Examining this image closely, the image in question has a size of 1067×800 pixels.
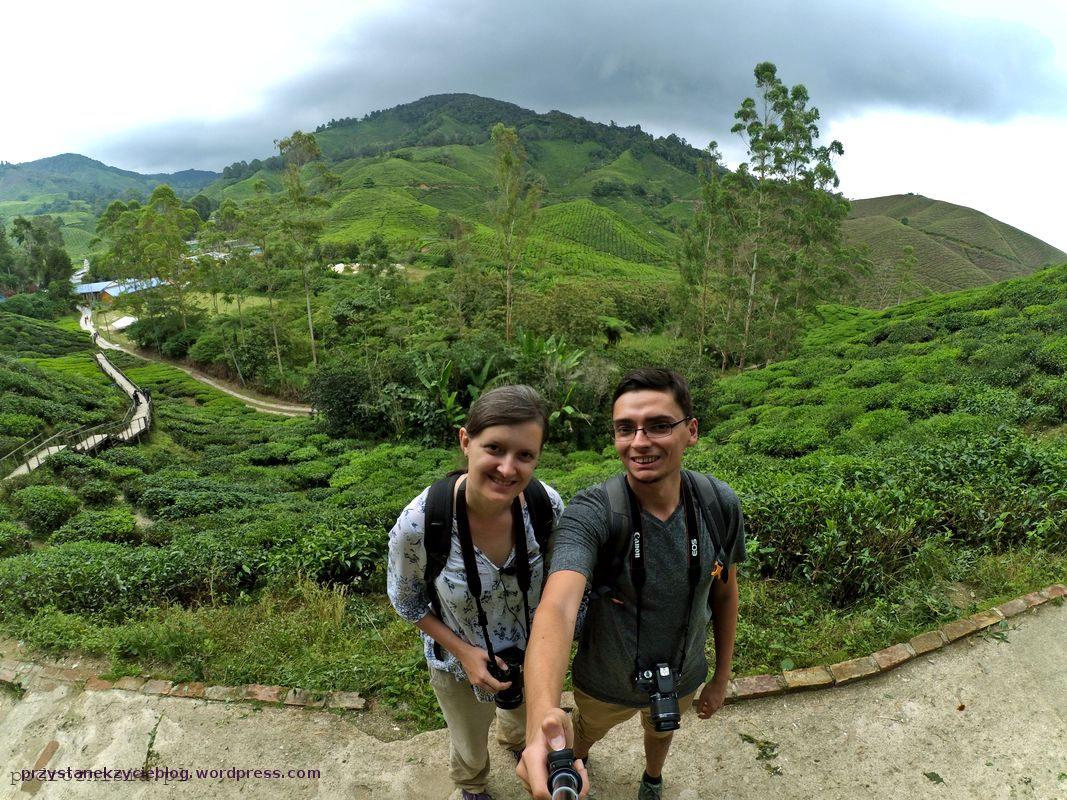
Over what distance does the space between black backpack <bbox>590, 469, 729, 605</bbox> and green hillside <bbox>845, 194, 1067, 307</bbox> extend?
5125 centimetres

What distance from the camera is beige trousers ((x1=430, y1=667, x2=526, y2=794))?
7.88 ft

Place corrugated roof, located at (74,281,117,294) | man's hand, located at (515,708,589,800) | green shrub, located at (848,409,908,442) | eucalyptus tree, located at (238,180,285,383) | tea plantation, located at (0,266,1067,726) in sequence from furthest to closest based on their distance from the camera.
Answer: corrugated roof, located at (74,281,117,294), eucalyptus tree, located at (238,180,285,383), green shrub, located at (848,409,908,442), tea plantation, located at (0,266,1067,726), man's hand, located at (515,708,589,800)

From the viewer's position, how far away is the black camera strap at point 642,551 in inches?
73.1

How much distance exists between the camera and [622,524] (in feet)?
5.99

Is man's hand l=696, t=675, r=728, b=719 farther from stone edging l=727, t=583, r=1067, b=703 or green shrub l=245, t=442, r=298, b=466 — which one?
green shrub l=245, t=442, r=298, b=466

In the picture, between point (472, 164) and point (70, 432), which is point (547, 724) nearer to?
point (70, 432)

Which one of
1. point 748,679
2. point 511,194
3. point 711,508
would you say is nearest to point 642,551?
point 711,508

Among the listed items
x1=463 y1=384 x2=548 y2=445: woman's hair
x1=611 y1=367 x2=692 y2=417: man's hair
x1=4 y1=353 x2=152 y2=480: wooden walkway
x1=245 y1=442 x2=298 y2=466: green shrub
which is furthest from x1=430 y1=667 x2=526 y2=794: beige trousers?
x1=245 y1=442 x2=298 y2=466: green shrub

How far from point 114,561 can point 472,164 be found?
112 m

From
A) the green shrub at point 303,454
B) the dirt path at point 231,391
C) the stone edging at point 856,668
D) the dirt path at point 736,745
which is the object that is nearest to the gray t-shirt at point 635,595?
the dirt path at point 736,745

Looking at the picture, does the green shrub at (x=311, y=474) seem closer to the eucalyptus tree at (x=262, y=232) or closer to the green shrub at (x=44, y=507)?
the green shrub at (x=44, y=507)

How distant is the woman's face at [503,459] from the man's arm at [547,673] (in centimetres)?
32

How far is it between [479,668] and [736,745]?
1.79 meters

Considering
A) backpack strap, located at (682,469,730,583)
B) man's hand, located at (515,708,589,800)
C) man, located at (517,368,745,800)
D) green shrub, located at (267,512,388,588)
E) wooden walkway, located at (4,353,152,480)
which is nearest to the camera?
man's hand, located at (515,708,589,800)
